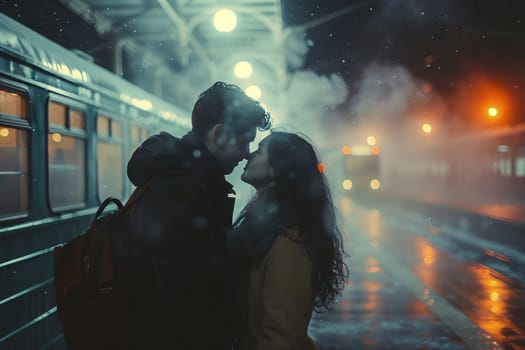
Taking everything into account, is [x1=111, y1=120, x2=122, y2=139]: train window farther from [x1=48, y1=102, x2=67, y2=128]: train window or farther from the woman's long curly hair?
the woman's long curly hair

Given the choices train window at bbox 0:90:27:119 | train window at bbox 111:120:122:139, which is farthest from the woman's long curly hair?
train window at bbox 111:120:122:139

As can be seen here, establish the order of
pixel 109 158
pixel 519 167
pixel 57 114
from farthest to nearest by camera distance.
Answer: pixel 519 167 → pixel 109 158 → pixel 57 114

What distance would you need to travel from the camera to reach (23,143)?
15.0 feet

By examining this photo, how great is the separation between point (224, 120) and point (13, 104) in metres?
3.17

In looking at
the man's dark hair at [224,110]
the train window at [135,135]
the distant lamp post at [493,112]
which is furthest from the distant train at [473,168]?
the man's dark hair at [224,110]

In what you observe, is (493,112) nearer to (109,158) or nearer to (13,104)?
(109,158)

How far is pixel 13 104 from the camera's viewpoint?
14.6 feet

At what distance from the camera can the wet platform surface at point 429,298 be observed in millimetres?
5875

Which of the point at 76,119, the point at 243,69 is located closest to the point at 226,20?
the point at 243,69

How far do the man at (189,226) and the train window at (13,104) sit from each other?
2.88 m

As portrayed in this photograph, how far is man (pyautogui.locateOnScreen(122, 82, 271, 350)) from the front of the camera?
5.12 ft

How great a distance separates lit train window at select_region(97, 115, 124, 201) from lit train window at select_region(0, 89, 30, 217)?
188 centimetres

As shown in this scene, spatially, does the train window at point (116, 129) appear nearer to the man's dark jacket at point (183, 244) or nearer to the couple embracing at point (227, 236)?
the couple embracing at point (227, 236)

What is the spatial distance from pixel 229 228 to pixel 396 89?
5107 centimetres
